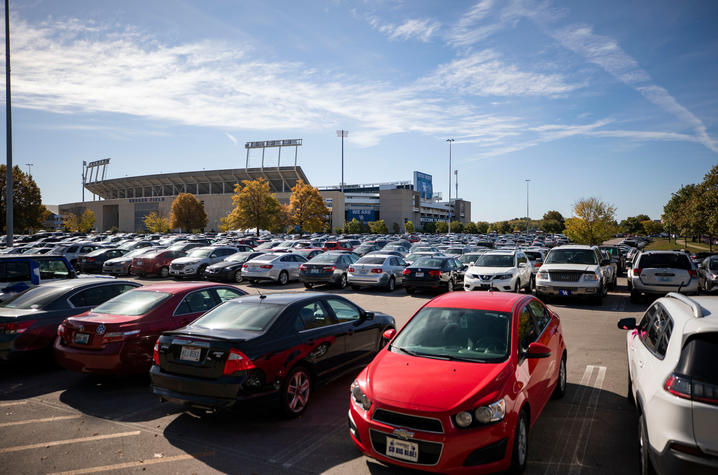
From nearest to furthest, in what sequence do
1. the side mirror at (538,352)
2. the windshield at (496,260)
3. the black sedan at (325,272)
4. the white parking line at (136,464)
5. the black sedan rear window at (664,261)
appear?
the white parking line at (136,464), the side mirror at (538,352), the black sedan rear window at (664,261), the windshield at (496,260), the black sedan at (325,272)

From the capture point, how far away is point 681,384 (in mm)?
3256

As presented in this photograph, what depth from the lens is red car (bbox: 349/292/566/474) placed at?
3713mm

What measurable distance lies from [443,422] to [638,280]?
13.3 metres

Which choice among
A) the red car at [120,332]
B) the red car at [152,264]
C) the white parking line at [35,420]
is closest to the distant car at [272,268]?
the red car at [152,264]

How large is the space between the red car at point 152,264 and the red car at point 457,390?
20.7 m

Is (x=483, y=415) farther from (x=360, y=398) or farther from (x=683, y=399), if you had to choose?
(x=683, y=399)

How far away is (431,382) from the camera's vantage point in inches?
161

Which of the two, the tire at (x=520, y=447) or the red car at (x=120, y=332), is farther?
the red car at (x=120, y=332)

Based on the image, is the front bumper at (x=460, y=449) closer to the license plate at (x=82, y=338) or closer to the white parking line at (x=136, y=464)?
the white parking line at (x=136, y=464)

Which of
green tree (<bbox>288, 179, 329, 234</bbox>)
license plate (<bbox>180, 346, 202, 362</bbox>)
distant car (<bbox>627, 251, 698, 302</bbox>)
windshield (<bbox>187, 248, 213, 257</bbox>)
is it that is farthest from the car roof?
green tree (<bbox>288, 179, 329, 234</bbox>)

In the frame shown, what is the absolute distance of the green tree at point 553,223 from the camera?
350ft

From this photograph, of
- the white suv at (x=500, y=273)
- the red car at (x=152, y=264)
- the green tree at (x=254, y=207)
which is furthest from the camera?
the green tree at (x=254, y=207)

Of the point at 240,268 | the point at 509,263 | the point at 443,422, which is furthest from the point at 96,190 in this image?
the point at 443,422

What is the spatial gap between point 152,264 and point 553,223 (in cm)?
10099
